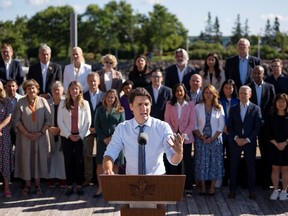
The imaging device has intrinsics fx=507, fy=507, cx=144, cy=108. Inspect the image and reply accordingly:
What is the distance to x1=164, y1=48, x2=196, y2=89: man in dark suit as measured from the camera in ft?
26.2

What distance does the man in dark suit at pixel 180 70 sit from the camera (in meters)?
8.00

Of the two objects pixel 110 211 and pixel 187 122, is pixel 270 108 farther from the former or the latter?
pixel 110 211

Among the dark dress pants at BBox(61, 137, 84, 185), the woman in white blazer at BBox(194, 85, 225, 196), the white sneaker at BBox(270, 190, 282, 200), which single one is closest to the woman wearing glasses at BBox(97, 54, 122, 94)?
the dark dress pants at BBox(61, 137, 84, 185)

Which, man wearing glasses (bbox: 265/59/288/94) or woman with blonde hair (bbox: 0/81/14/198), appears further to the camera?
man wearing glasses (bbox: 265/59/288/94)

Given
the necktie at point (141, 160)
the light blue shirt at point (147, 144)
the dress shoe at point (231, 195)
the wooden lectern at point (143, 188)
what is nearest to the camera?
the wooden lectern at point (143, 188)

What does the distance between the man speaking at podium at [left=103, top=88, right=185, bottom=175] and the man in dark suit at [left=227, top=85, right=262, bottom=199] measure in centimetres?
315

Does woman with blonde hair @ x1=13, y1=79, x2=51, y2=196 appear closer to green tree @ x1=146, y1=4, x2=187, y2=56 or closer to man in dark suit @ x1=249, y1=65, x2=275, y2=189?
man in dark suit @ x1=249, y1=65, x2=275, y2=189

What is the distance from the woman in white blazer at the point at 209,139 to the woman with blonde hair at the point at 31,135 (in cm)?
223

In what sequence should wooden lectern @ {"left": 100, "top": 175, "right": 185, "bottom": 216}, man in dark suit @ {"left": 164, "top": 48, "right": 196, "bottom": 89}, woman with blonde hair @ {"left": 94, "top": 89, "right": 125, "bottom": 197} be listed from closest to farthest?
1. wooden lectern @ {"left": 100, "top": 175, "right": 185, "bottom": 216}
2. woman with blonde hair @ {"left": 94, "top": 89, "right": 125, "bottom": 197}
3. man in dark suit @ {"left": 164, "top": 48, "right": 196, "bottom": 89}

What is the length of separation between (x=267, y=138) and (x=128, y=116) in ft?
6.95

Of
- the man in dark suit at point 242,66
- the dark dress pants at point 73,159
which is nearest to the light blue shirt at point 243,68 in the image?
the man in dark suit at point 242,66

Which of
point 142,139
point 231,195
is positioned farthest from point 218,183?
point 142,139

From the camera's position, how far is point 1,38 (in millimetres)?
36594

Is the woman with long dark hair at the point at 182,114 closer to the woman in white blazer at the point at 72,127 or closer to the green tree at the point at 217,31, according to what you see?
the woman in white blazer at the point at 72,127
